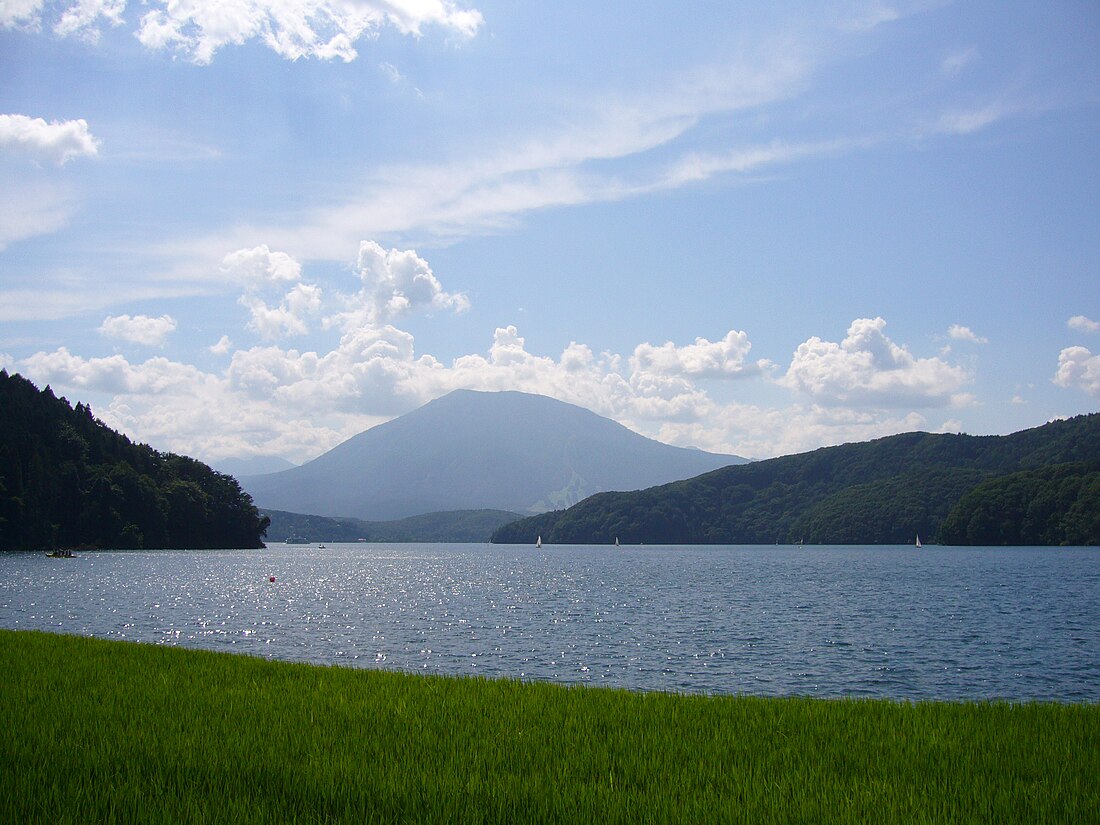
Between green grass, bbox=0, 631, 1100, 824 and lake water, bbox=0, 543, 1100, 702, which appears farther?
lake water, bbox=0, 543, 1100, 702

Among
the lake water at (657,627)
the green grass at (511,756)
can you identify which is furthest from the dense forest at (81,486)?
the green grass at (511,756)

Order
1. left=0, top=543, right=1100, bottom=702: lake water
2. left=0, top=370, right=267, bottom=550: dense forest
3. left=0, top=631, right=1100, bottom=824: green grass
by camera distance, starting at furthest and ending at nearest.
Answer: left=0, top=370, right=267, bottom=550: dense forest
left=0, top=543, right=1100, bottom=702: lake water
left=0, top=631, right=1100, bottom=824: green grass

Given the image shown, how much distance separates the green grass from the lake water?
13562 millimetres

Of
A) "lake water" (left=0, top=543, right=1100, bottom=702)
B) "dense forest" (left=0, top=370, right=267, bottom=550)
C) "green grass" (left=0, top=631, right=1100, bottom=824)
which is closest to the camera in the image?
"green grass" (left=0, top=631, right=1100, bottom=824)

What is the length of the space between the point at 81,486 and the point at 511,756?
16362 centimetres

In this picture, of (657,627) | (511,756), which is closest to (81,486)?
(657,627)


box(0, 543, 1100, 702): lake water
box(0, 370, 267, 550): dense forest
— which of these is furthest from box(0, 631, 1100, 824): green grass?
box(0, 370, 267, 550): dense forest

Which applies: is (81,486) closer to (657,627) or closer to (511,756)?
(657,627)

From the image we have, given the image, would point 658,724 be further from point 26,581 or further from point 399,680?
point 26,581

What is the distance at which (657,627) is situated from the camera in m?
47.5

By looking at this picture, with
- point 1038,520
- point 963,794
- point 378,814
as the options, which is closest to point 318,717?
point 378,814

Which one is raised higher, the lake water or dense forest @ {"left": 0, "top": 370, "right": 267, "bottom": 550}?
dense forest @ {"left": 0, "top": 370, "right": 267, "bottom": 550}

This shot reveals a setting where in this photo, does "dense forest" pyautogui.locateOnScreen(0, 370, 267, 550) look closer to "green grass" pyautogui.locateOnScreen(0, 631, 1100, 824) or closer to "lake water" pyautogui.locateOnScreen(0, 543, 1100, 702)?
"lake water" pyautogui.locateOnScreen(0, 543, 1100, 702)

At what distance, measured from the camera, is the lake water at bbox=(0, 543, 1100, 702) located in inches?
1238
